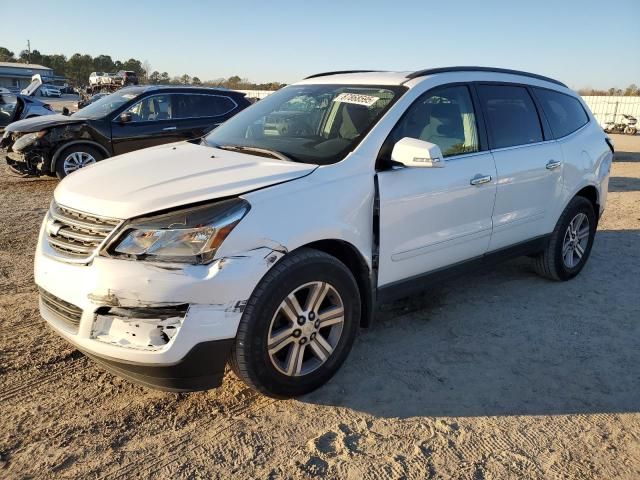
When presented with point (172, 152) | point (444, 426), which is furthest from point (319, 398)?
point (172, 152)

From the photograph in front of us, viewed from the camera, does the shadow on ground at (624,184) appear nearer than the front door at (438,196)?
No

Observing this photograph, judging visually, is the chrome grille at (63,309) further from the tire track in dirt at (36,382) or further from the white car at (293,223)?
the tire track in dirt at (36,382)

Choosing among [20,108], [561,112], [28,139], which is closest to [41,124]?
[28,139]

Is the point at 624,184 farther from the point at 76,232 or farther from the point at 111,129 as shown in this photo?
the point at 76,232

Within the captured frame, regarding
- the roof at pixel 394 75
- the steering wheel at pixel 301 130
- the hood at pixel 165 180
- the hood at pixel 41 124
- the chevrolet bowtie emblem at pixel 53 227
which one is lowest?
the chevrolet bowtie emblem at pixel 53 227

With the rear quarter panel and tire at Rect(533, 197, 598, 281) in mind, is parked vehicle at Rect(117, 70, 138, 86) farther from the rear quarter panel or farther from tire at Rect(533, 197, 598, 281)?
tire at Rect(533, 197, 598, 281)

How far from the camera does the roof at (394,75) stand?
3697 mm

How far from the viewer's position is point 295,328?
2.88 meters

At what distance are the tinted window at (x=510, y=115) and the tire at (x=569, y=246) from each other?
2.83ft

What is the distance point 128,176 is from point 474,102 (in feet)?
8.21

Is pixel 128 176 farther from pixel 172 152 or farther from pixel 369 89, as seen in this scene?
pixel 369 89

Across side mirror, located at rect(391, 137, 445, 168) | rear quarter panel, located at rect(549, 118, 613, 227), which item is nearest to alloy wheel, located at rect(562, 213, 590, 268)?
rear quarter panel, located at rect(549, 118, 613, 227)

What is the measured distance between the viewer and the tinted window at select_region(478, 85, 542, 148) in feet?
13.3

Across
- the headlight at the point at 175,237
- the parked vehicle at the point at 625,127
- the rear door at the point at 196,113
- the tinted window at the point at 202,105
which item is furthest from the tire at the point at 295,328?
the parked vehicle at the point at 625,127
